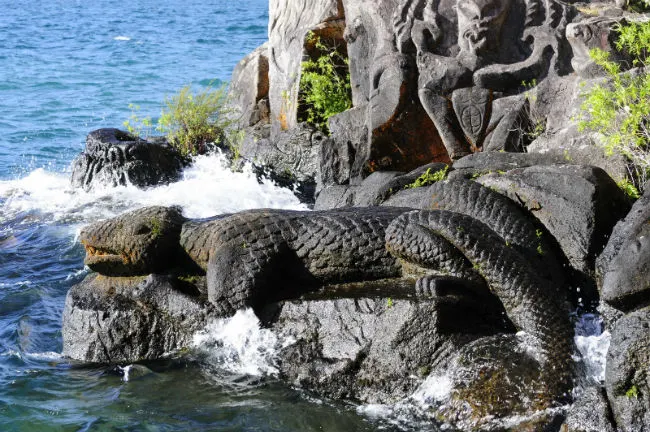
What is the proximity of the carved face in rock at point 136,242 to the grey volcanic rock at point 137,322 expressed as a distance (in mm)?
144

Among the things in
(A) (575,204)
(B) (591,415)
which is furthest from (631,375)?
(A) (575,204)

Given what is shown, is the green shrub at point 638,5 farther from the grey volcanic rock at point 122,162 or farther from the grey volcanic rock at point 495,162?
the grey volcanic rock at point 122,162

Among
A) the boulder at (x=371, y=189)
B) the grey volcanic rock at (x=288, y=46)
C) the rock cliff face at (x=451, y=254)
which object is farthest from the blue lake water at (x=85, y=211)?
the boulder at (x=371, y=189)

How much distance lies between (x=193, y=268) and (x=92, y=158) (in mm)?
5144

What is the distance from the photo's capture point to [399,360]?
226 inches

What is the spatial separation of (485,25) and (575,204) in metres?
2.80

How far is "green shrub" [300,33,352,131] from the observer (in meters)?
10.8

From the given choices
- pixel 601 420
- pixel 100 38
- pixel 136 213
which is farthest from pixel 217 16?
pixel 601 420

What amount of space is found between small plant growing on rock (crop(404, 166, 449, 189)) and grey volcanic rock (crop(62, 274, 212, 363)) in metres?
2.10

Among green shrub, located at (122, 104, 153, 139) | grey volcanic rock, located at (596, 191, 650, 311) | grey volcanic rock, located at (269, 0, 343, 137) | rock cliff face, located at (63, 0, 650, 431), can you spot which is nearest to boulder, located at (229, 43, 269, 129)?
grey volcanic rock, located at (269, 0, 343, 137)

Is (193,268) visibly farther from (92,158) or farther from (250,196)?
(92,158)

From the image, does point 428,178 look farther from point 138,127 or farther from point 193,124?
point 138,127

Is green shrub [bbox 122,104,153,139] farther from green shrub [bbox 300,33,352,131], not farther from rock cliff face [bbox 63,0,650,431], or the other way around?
rock cliff face [bbox 63,0,650,431]

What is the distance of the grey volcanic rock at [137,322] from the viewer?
662cm
